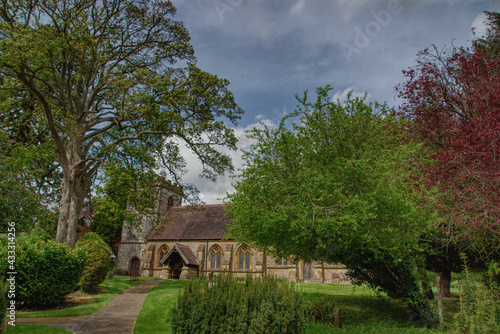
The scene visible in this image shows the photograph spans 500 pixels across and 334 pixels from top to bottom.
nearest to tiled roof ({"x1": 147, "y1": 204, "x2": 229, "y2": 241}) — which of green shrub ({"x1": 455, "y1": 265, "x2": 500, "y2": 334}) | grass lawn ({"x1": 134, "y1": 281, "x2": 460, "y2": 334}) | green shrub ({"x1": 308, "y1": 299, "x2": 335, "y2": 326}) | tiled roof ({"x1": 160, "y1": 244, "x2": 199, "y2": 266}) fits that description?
tiled roof ({"x1": 160, "y1": 244, "x2": 199, "y2": 266})

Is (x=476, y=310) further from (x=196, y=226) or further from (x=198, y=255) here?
(x=196, y=226)

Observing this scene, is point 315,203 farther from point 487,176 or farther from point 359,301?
point 359,301

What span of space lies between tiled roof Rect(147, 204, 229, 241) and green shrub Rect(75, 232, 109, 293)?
58.8 ft

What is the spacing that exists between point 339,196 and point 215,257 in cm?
2799

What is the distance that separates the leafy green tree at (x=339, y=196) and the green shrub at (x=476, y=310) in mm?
3651

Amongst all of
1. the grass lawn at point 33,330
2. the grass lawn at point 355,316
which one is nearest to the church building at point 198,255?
the grass lawn at point 355,316

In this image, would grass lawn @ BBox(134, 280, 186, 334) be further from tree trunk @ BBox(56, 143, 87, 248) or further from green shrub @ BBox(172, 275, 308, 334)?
tree trunk @ BBox(56, 143, 87, 248)

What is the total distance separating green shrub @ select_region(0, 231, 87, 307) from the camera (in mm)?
13017

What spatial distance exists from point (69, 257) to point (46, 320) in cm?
337

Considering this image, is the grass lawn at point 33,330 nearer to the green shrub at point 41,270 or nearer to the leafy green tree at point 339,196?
the green shrub at point 41,270

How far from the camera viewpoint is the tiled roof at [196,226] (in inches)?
1503

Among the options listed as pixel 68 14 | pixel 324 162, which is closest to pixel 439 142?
pixel 324 162

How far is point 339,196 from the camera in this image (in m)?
11.9

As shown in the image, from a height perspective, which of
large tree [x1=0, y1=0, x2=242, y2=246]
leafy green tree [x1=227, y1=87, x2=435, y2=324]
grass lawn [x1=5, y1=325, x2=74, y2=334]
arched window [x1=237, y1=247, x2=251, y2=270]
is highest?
large tree [x1=0, y1=0, x2=242, y2=246]
